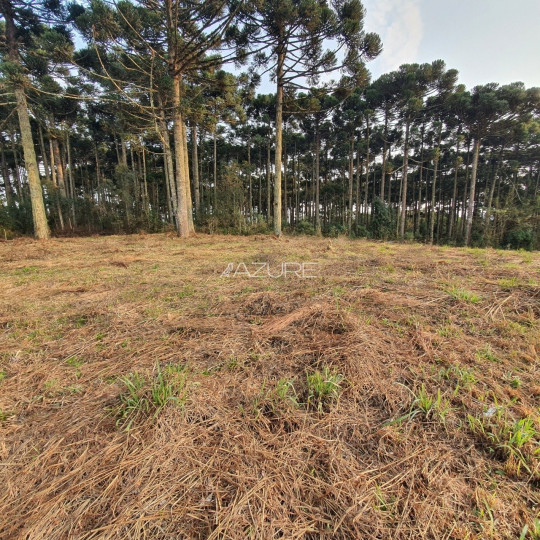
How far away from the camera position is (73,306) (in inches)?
104

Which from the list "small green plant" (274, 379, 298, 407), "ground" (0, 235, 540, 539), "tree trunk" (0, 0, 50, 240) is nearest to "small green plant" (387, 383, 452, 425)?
"ground" (0, 235, 540, 539)

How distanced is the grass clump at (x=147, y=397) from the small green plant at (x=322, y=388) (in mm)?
667

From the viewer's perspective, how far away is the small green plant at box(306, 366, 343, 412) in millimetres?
1286

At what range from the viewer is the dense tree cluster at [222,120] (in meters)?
8.09

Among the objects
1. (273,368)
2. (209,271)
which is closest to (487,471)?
(273,368)

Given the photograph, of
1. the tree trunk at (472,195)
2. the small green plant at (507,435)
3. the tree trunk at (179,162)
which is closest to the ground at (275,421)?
the small green plant at (507,435)

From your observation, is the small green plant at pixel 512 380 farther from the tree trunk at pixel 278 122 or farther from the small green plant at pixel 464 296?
the tree trunk at pixel 278 122

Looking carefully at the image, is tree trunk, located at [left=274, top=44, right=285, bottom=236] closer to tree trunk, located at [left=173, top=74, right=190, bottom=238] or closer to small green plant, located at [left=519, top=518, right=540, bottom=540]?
tree trunk, located at [left=173, top=74, right=190, bottom=238]

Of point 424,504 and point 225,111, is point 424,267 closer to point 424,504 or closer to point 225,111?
point 424,504
